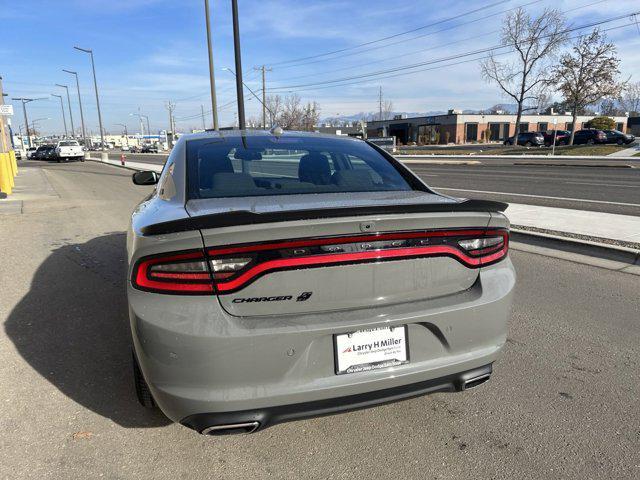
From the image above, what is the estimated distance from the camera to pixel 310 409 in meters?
2.14

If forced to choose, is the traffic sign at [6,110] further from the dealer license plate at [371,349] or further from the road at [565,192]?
the dealer license plate at [371,349]

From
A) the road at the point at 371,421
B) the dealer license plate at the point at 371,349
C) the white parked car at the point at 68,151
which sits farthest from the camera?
the white parked car at the point at 68,151

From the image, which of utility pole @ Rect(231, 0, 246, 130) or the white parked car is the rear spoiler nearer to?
utility pole @ Rect(231, 0, 246, 130)

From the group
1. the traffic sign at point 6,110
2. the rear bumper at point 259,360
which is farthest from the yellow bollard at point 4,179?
the rear bumper at point 259,360

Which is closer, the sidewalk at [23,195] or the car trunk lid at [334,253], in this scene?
the car trunk lid at [334,253]

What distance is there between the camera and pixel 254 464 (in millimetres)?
2359

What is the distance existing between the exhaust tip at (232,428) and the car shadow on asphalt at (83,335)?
2.47 ft

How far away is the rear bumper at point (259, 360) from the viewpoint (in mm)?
2029

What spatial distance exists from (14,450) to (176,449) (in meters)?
0.83

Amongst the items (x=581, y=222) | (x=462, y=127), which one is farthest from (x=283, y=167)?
(x=462, y=127)

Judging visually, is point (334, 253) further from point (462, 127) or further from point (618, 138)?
point (462, 127)

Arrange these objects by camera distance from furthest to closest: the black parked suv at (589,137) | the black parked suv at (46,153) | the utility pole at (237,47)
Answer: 1. the black parked suv at (46,153)
2. the black parked suv at (589,137)
3. the utility pole at (237,47)

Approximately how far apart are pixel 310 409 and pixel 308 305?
0.46m

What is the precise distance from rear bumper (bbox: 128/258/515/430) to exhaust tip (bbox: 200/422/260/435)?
3cm
